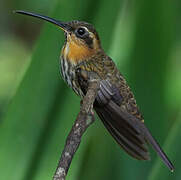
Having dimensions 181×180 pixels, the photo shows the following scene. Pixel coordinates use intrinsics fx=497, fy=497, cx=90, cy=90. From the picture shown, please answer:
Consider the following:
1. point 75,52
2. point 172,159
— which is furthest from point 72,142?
point 75,52

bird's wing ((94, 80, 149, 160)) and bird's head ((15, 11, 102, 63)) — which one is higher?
bird's head ((15, 11, 102, 63))

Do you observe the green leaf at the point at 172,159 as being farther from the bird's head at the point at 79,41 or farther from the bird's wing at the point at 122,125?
the bird's head at the point at 79,41

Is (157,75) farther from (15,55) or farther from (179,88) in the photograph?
(15,55)

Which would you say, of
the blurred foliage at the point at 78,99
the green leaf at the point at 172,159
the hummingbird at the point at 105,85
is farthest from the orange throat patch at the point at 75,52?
the green leaf at the point at 172,159

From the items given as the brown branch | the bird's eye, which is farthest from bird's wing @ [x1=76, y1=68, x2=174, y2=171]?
the brown branch

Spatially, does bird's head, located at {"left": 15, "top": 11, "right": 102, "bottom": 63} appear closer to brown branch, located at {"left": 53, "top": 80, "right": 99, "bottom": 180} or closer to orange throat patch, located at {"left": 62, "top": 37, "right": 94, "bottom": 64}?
orange throat patch, located at {"left": 62, "top": 37, "right": 94, "bottom": 64}

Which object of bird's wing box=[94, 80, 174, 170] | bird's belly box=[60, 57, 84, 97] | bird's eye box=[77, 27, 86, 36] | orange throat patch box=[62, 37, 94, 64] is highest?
bird's eye box=[77, 27, 86, 36]

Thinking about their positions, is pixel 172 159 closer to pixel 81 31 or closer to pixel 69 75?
pixel 69 75

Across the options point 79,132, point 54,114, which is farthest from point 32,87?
point 79,132
